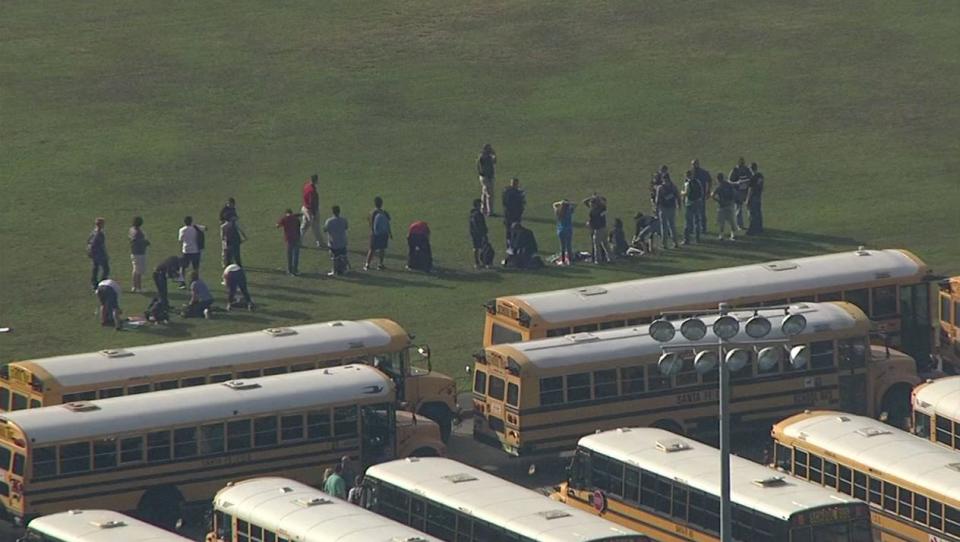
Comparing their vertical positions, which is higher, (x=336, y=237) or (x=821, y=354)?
(x=336, y=237)

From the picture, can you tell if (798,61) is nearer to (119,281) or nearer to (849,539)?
(119,281)

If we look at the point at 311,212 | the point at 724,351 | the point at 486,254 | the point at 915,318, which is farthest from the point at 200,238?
the point at 724,351

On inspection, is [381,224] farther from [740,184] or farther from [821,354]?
[821,354]

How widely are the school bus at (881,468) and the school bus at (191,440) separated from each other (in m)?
7.70

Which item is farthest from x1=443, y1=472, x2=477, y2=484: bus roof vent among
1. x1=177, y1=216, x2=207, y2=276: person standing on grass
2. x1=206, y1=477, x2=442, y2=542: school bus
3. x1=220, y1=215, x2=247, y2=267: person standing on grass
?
x1=220, y1=215, x2=247, y2=267: person standing on grass

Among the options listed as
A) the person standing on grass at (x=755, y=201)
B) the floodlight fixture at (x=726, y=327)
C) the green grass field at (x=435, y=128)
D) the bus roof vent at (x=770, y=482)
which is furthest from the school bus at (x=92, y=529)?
the person standing on grass at (x=755, y=201)

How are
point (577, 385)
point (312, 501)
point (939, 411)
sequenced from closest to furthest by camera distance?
1. point (312, 501)
2. point (939, 411)
3. point (577, 385)

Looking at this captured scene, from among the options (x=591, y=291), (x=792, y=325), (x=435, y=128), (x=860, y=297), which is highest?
(x=435, y=128)

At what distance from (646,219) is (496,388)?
1613cm

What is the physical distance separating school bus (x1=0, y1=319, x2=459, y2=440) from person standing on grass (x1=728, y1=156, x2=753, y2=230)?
53.4ft

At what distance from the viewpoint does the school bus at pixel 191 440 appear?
4634 cm

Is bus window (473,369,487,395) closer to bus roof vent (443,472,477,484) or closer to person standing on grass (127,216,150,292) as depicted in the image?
bus roof vent (443,472,477,484)

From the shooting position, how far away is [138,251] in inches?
2486

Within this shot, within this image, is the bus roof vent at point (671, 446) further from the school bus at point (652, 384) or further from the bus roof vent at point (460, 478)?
the school bus at point (652, 384)
